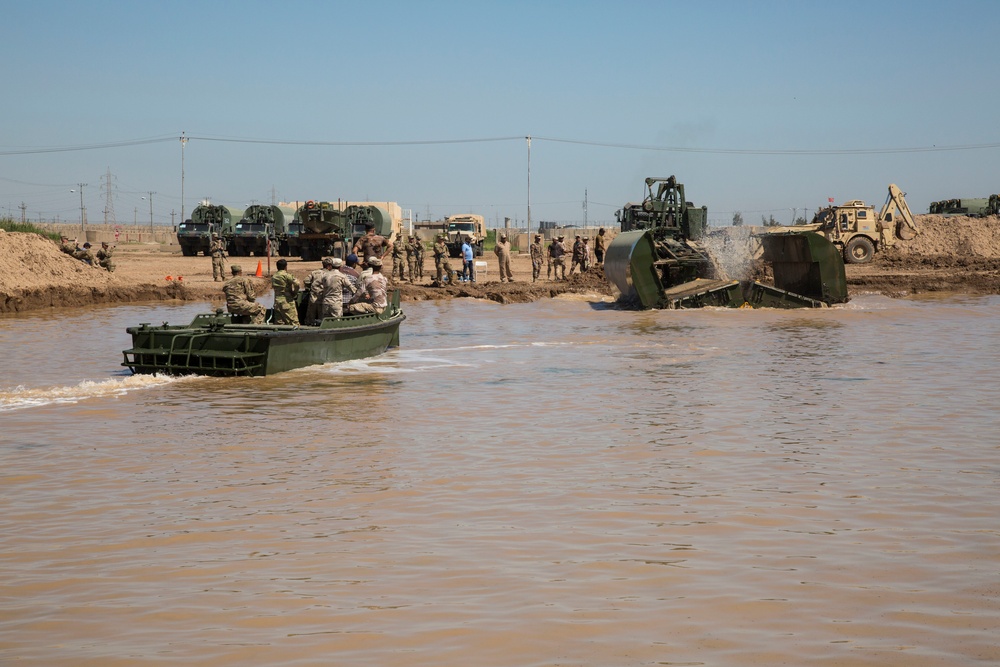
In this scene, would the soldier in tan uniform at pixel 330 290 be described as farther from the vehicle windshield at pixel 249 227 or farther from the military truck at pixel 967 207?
the military truck at pixel 967 207

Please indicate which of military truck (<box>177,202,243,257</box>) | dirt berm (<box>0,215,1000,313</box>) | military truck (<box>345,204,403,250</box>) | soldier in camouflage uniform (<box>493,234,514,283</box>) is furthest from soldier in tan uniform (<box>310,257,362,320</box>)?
military truck (<box>177,202,243,257</box>)

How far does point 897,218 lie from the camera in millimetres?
41562

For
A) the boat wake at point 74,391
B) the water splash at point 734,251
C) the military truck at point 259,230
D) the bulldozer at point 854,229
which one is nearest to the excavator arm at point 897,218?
the bulldozer at point 854,229

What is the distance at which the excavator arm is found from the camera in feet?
134

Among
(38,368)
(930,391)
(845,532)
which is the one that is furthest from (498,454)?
(38,368)

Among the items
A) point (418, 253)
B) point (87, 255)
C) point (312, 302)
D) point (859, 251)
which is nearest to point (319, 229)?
point (418, 253)

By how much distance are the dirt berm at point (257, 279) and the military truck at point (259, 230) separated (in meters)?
2.73

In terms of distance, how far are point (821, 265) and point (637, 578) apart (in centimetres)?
2108

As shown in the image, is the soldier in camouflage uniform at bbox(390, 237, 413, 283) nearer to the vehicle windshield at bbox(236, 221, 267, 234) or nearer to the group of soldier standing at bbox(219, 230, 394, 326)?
the group of soldier standing at bbox(219, 230, 394, 326)

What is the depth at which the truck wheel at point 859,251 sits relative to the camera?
38.8 m

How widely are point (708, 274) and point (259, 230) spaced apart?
2786cm

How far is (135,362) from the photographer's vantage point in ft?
44.7

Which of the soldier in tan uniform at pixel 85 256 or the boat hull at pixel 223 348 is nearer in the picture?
the boat hull at pixel 223 348

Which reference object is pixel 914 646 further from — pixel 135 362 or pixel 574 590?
pixel 135 362
